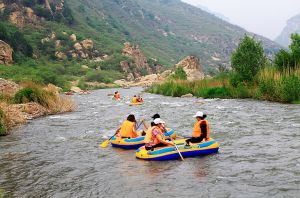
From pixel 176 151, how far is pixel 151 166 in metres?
1.18

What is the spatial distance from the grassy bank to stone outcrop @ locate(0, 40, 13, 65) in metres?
35.7

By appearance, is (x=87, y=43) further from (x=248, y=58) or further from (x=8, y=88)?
(x=248, y=58)

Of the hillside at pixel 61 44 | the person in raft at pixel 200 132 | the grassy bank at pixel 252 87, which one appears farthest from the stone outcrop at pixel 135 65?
the person in raft at pixel 200 132

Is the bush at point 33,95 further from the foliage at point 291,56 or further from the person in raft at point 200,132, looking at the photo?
the foliage at point 291,56

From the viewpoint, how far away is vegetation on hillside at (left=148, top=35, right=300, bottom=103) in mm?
26956

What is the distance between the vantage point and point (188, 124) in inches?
821

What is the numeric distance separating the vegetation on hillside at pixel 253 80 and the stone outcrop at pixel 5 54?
39.5 m

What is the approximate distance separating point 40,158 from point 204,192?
711cm

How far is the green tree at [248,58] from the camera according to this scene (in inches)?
1319

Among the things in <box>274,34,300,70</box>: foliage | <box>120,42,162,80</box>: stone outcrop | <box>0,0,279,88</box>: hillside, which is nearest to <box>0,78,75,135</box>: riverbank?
<box>274,34,300,70</box>: foliage

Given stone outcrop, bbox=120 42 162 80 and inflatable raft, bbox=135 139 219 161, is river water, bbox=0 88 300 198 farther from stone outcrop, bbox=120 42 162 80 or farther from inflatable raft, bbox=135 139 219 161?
stone outcrop, bbox=120 42 162 80

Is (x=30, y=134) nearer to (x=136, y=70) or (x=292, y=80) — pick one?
(x=292, y=80)

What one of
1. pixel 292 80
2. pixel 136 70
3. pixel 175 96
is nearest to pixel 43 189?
pixel 292 80

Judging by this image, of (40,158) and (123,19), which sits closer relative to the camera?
(40,158)
